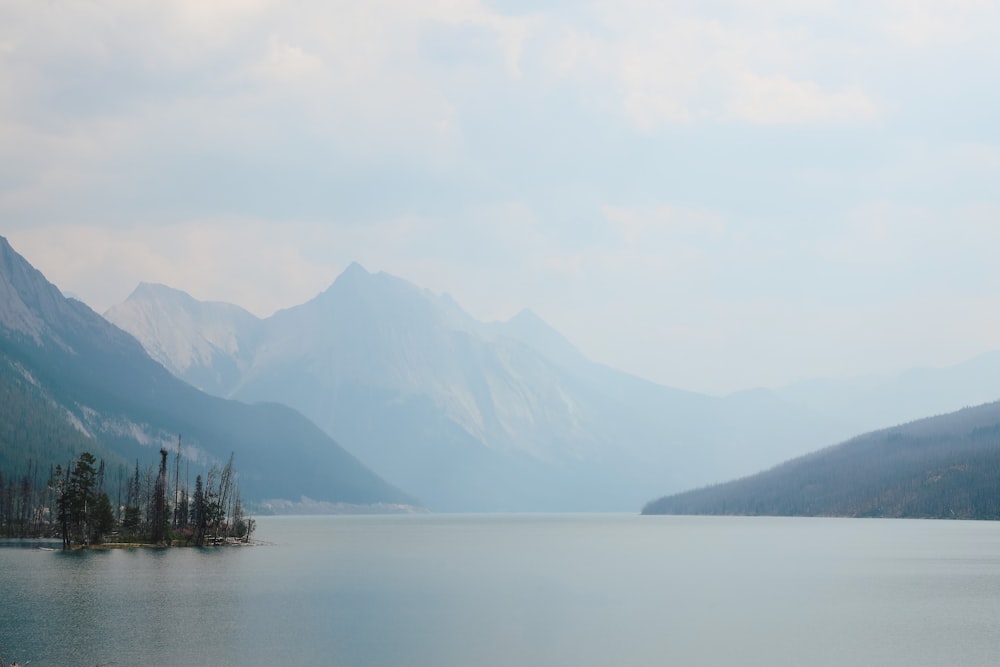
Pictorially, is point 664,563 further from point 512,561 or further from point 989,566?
point 989,566

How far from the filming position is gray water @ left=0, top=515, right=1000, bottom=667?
70312 millimetres

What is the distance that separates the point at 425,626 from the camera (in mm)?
84625

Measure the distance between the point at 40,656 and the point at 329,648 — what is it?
705 inches

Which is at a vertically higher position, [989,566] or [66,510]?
[66,510]

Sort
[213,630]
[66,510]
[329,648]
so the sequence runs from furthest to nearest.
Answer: [66,510] < [213,630] < [329,648]

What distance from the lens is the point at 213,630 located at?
8006 centimetres

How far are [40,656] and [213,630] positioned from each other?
1463 centimetres

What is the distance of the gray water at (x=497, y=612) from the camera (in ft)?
231

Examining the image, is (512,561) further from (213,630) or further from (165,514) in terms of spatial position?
(213,630)

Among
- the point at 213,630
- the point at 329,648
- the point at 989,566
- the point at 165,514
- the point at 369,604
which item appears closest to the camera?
the point at 329,648

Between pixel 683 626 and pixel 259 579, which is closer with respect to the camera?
pixel 683 626

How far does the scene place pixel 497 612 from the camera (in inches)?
3684

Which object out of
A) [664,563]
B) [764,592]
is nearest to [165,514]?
[664,563]

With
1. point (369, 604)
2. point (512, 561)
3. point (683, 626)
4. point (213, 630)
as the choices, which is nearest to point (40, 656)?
point (213, 630)
